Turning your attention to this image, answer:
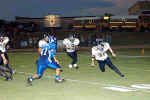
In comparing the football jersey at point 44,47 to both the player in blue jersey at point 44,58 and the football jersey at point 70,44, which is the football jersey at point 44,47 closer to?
the player in blue jersey at point 44,58

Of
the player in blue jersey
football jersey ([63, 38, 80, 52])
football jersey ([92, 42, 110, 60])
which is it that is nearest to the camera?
the player in blue jersey

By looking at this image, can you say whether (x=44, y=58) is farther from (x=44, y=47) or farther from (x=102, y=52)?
(x=102, y=52)

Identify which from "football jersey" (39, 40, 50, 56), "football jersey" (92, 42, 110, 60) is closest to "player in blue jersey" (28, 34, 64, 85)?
"football jersey" (39, 40, 50, 56)

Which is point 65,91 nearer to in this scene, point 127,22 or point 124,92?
point 124,92

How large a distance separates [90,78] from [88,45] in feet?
109

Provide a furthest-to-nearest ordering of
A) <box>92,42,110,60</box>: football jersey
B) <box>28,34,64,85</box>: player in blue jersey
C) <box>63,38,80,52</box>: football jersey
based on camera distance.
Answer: <box>63,38,80,52</box>: football jersey
<box>92,42,110,60</box>: football jersey
<box>28,34,64,85</box>: player in blue jersey

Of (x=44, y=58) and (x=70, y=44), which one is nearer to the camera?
(x=44, y=58)

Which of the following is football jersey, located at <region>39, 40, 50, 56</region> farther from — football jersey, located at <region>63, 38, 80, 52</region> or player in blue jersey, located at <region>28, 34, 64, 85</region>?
football jersey, located at <region>63, 38, 80, 52</region>

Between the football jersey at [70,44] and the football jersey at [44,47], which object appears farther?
the football jersey at [70,44]

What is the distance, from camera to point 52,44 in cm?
1197

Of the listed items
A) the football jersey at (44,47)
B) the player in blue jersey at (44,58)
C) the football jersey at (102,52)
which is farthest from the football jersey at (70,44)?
the football jersey at (44,47)

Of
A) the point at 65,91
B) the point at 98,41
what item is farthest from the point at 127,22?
the point at 65,91

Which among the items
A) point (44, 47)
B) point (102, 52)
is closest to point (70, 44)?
point (102, 52)

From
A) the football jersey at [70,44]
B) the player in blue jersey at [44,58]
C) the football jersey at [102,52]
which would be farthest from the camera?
the football jersey at [70,44]
